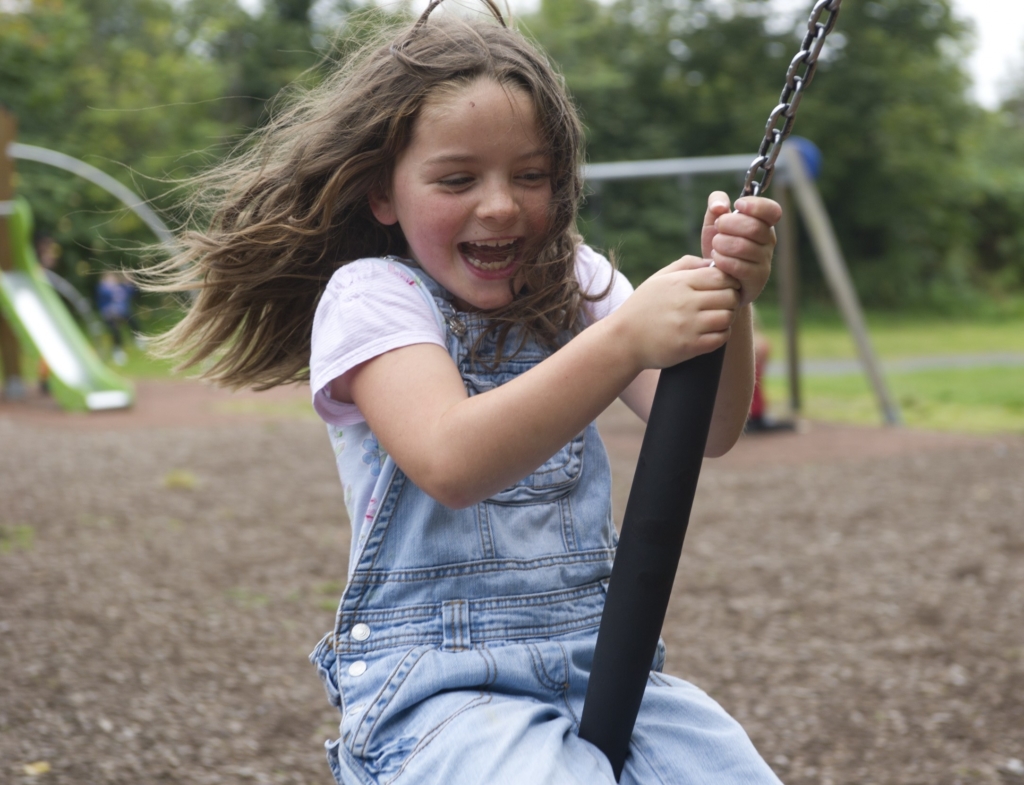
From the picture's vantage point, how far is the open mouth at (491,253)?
1.61 m

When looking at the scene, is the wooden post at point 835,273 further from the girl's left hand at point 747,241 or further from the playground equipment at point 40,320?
the girl's left hand at point 747,241

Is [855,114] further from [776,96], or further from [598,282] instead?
[598,282]

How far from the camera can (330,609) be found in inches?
182

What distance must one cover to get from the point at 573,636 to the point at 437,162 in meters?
0.70

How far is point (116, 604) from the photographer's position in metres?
4.57

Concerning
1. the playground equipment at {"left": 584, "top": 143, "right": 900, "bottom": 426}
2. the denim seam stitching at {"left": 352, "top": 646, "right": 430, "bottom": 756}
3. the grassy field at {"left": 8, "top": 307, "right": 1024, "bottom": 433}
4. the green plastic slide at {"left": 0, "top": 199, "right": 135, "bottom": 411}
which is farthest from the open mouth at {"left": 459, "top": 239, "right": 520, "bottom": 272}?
the green plastic slide at {"left": 0, "top": 199, "right": 135, "bottom": 411}

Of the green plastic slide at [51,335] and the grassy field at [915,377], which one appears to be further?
the green plastic slide at [51,335]

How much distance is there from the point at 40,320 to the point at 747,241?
11.9m

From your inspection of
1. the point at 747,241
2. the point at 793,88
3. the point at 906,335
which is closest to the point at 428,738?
the point at 747,241

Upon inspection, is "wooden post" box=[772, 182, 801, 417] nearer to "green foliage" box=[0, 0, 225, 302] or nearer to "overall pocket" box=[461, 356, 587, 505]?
"overall pocket" box=[461, 356, 587, 505]

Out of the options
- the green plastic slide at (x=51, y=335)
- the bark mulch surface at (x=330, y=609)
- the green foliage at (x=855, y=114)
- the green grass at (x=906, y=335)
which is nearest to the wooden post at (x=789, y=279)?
the bark mulch surface at (x=330, y=609)

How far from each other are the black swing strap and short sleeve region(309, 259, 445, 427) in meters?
0.38

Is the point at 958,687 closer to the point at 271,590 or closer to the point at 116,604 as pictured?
the point at 271,590

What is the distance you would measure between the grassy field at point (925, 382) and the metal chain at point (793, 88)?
8.81m
